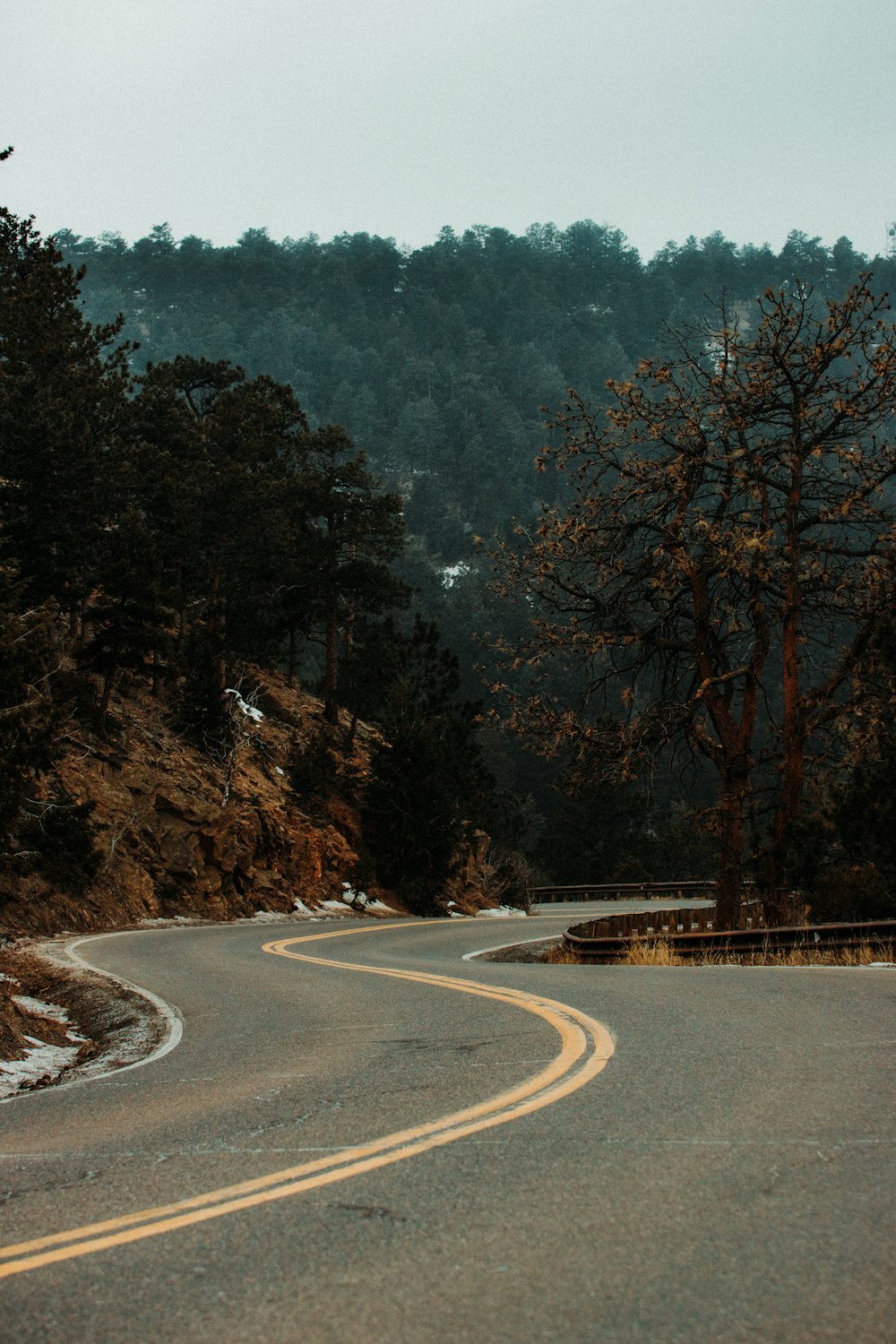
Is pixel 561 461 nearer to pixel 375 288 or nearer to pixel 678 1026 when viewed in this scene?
pixel 678 1026

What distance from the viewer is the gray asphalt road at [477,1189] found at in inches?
131

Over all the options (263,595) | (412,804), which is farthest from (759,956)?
(263,595)

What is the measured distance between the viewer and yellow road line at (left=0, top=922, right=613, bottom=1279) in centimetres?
394

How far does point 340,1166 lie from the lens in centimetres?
486

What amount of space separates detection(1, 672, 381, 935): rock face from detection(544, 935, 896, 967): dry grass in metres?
12.9

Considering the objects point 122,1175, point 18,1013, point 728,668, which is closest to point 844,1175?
point 122,1175

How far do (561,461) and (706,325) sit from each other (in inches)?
186

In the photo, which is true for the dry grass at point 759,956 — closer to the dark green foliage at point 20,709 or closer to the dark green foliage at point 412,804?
the dark green foliage at point 20,709

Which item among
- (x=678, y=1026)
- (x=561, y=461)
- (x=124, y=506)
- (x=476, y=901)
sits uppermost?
(x=124, y=506)

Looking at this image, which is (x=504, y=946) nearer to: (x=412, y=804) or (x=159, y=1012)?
(x=159, y=1012)

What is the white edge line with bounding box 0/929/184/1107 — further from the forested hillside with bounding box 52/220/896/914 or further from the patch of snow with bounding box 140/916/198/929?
the forested hillside with bounding box 52/220/896/914

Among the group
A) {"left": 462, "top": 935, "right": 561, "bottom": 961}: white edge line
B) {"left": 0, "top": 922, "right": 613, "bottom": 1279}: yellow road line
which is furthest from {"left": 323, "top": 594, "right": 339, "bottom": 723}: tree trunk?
{"left": 0, "top": 922, "right": 613, "bottom": 1279}: yellow road line

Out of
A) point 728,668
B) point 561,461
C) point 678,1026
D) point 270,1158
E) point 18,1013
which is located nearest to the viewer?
point 270,1158

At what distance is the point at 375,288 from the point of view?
187 meters
